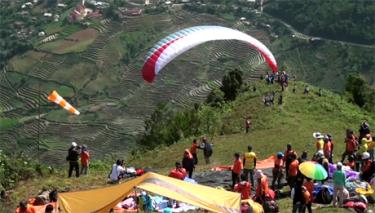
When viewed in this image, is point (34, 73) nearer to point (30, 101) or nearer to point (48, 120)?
point (30, 101)

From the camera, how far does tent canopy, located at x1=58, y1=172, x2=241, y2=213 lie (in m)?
15.5

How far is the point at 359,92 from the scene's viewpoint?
2226 inches

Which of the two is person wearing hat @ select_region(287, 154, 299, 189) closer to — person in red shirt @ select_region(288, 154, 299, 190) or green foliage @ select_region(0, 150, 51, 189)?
person in red shirt @ select_region(288, 154, 299, 190)

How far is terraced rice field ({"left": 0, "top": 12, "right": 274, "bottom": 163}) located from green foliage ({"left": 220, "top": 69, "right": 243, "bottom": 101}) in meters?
38.2

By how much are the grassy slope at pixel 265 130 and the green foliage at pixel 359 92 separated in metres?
4.63

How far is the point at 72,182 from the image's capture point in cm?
2536

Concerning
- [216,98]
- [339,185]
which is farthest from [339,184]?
[216,98]

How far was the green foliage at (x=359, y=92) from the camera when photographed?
183ft

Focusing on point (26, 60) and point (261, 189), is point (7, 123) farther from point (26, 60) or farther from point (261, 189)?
point (261, 189)

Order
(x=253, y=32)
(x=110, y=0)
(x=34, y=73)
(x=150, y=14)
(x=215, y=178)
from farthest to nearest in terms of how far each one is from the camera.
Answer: (x=110, y=0) → (x=150, y=14) → (x=253, y=32) → (x=34, y=73) → (x=215, y=178)

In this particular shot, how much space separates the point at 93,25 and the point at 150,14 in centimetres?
1961

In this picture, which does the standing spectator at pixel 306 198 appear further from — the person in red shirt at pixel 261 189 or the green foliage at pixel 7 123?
the green foliage at pixel 7 123

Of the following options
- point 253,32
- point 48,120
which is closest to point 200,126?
point 48,120

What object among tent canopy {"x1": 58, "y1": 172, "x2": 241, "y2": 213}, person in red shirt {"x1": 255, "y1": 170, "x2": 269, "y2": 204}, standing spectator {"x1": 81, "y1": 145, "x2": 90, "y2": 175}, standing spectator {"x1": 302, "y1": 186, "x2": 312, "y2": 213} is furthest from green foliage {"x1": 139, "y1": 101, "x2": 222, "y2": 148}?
tent canopy {"x1": 58, "y1": 172, "x2": 241, "y2": 213}
